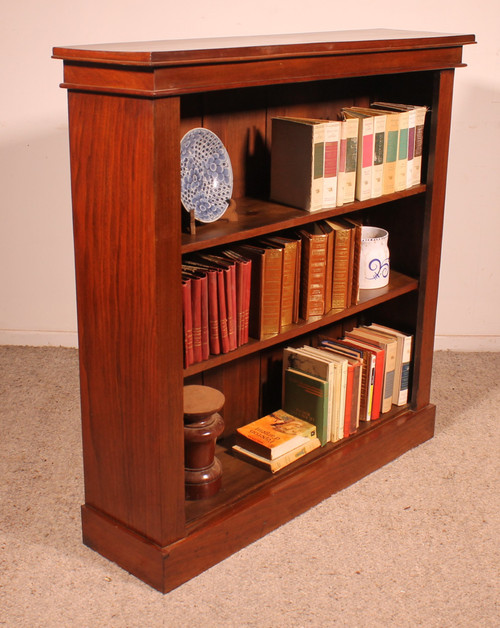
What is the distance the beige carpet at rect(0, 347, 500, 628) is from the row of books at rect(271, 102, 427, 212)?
3.04ft

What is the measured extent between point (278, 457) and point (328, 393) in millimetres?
262

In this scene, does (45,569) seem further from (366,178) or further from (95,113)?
(366,178)

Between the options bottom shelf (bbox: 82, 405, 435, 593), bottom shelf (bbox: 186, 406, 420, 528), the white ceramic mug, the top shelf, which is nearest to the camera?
the top shelf

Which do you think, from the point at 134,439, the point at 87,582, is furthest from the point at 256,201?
the point at 87,582

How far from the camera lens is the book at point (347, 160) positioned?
2.39 metres

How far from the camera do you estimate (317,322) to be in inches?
97.4

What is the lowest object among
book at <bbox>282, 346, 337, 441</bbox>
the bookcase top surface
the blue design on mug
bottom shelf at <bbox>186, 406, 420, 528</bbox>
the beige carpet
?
the beige carpet

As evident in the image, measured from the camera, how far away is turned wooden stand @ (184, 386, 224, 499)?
2230 mm

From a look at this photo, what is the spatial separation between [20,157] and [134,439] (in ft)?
6.00

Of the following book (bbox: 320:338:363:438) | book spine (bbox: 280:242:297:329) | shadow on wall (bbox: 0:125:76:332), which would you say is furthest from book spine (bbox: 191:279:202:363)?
shadow on wall (bbox: 0:125:76:332)

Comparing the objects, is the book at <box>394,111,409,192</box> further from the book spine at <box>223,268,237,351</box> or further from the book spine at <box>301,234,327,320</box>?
the book spine at <box>223,268,237,351</box>

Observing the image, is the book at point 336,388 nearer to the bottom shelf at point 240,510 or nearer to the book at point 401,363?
the bottom shelf at point 240,510

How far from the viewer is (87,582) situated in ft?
7.07

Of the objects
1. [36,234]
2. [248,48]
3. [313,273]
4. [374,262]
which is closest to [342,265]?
[313,273]
